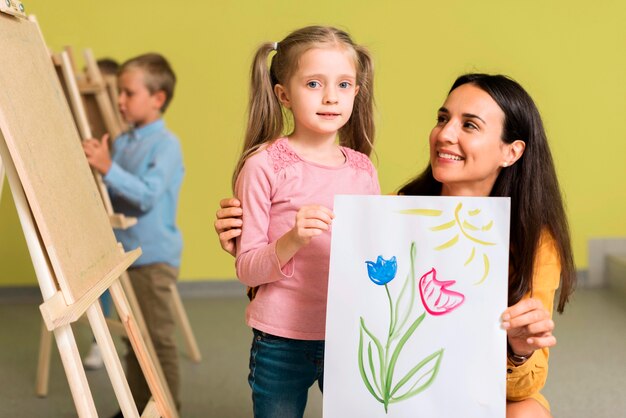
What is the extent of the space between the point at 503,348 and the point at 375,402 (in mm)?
232

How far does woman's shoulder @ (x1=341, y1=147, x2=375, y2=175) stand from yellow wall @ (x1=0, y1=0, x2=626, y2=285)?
3077mm

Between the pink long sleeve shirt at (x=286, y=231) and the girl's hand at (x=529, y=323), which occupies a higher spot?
the pink long sleeve shirt at (x=286, y=231)

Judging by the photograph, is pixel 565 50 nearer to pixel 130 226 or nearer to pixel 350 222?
pixel 130 226

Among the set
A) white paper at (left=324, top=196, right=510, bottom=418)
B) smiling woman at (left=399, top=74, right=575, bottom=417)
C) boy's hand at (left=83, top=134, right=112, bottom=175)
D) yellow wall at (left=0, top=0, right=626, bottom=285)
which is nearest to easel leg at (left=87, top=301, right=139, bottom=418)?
white paper at (left=324, top=196, right=510, bottom=418)

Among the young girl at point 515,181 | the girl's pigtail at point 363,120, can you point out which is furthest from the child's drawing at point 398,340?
the girl's pigtail at point 363,120

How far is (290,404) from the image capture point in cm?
158

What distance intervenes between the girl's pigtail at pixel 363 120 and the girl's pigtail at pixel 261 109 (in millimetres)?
150

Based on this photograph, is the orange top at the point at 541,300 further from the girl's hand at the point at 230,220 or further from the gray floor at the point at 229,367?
the gray floor at the point at 229,367

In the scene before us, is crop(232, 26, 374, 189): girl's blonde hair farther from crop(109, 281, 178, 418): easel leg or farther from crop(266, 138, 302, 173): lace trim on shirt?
crop(109, 281, 178, 418): easel leg

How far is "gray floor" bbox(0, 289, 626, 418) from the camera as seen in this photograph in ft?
9.61

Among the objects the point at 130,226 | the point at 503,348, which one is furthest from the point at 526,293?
the point at 130,226

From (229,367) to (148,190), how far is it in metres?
0.89

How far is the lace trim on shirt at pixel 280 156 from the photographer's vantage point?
1.51 m

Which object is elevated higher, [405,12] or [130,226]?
[405,12]
